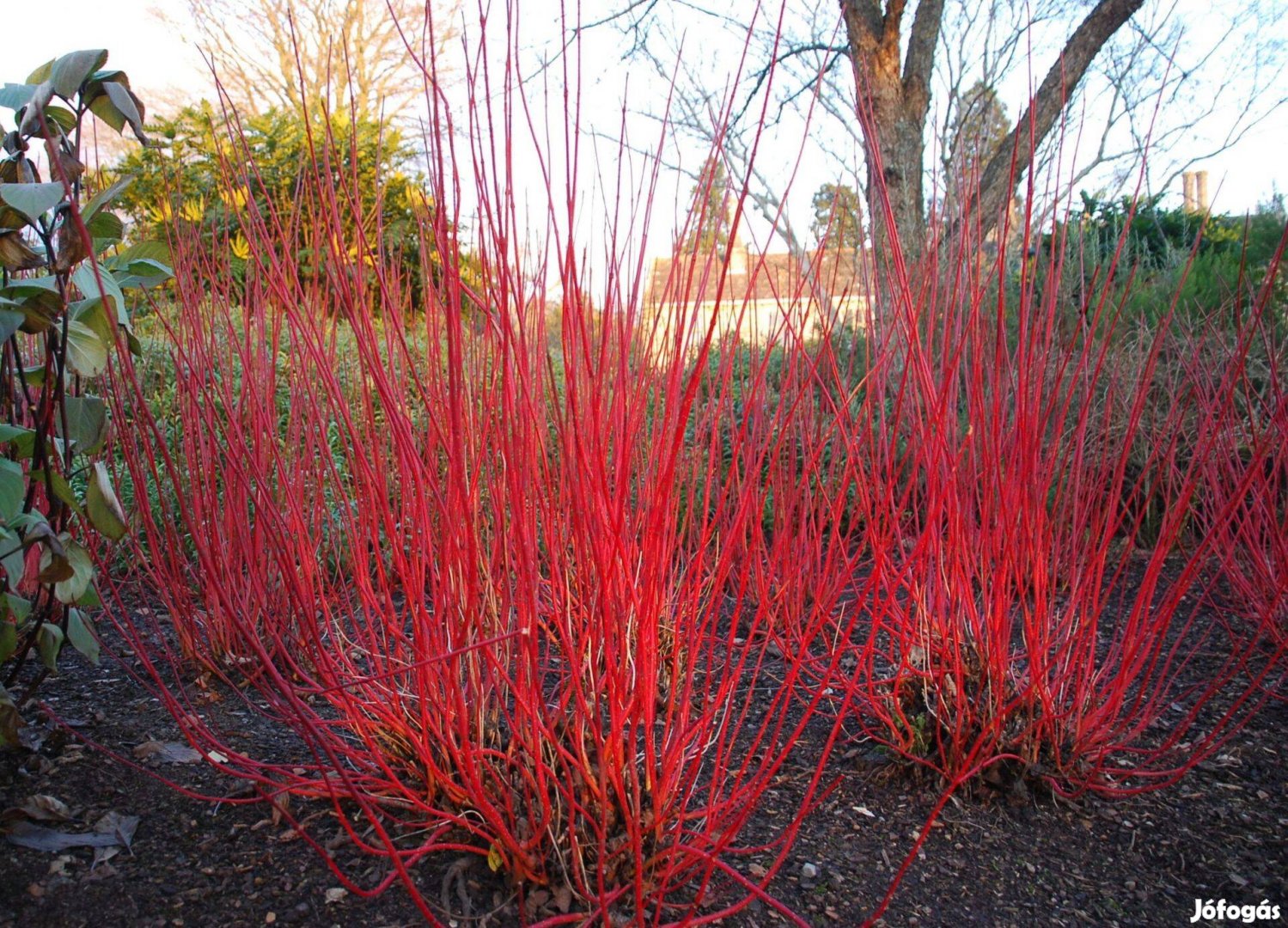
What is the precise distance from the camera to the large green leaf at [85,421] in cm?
136

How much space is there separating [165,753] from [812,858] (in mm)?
1301

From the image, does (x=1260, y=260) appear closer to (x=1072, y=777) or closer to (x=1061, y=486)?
(x=1061, y=486)

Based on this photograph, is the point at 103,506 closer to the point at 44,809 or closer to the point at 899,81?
the point at 44,809

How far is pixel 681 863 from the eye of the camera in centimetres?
118

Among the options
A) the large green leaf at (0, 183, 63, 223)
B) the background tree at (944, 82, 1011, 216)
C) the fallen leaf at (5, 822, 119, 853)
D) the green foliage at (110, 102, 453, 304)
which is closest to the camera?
the large green leaf at (0, 183, 63, 223)

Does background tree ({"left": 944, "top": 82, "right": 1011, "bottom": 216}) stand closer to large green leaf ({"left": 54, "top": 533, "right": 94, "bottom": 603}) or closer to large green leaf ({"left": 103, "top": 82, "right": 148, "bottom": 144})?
Result: large green leaf ({"left": 103, "top": 82, "right": 148, "bottom": 144})

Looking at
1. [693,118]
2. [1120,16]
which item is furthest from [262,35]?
[1120,16]

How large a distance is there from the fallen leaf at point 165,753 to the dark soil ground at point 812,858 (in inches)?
0.5

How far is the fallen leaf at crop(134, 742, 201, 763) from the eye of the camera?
168 cm

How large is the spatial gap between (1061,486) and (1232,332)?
8.98 feet

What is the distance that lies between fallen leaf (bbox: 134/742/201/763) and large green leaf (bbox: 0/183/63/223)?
3.49 feet

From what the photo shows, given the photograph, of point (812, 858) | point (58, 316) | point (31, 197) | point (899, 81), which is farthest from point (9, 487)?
point (899, 81)

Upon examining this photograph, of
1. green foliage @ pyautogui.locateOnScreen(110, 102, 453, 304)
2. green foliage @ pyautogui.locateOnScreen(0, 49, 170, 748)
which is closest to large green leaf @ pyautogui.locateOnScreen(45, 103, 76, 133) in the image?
green foliage @ pyautogui.locateOnScreen(0, 49, 170, 748)

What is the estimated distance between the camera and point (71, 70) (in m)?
1.24
